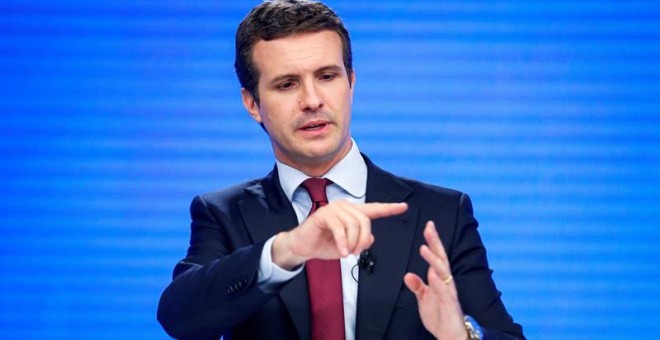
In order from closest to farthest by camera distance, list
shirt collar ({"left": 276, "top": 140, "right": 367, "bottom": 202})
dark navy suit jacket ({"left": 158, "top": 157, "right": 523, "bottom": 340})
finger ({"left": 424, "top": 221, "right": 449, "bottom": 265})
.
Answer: finger ({"left": 424, "top": 221, "right": 449, "bottom": 265}), dark navy suit jacket ({"left": 158, "top": 157, "right": 523, "bottom": 340}), shirt collar ({"left": 276, "top": 140, "right": 367, "bottom": 202})

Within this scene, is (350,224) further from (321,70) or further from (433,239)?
(321,70)

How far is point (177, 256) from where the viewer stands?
4.01 metres

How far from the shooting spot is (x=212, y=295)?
7.80 feet

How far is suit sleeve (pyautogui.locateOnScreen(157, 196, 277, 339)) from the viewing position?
2.31m

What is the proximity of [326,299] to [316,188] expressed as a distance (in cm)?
31

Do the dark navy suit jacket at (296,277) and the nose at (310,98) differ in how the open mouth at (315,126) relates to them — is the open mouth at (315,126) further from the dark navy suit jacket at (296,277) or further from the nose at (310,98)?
the dark navy suit jacket at (296,277)

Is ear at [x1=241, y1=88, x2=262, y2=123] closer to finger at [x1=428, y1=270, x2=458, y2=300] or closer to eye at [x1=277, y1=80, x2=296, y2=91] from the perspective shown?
eye at [x1=277, y1=80, x2=296, y2=91]

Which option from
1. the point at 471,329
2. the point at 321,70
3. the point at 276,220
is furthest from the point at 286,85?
the point at 471,329

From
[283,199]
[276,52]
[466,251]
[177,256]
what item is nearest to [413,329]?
[466,251]

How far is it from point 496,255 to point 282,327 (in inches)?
59.8

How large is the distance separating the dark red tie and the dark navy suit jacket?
2cm

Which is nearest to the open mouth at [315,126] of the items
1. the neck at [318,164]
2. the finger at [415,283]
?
the neck at [318,164]

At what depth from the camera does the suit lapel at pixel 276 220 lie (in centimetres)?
255

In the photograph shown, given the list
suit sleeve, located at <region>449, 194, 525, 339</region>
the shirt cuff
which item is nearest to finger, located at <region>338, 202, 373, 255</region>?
the shirt cuff
